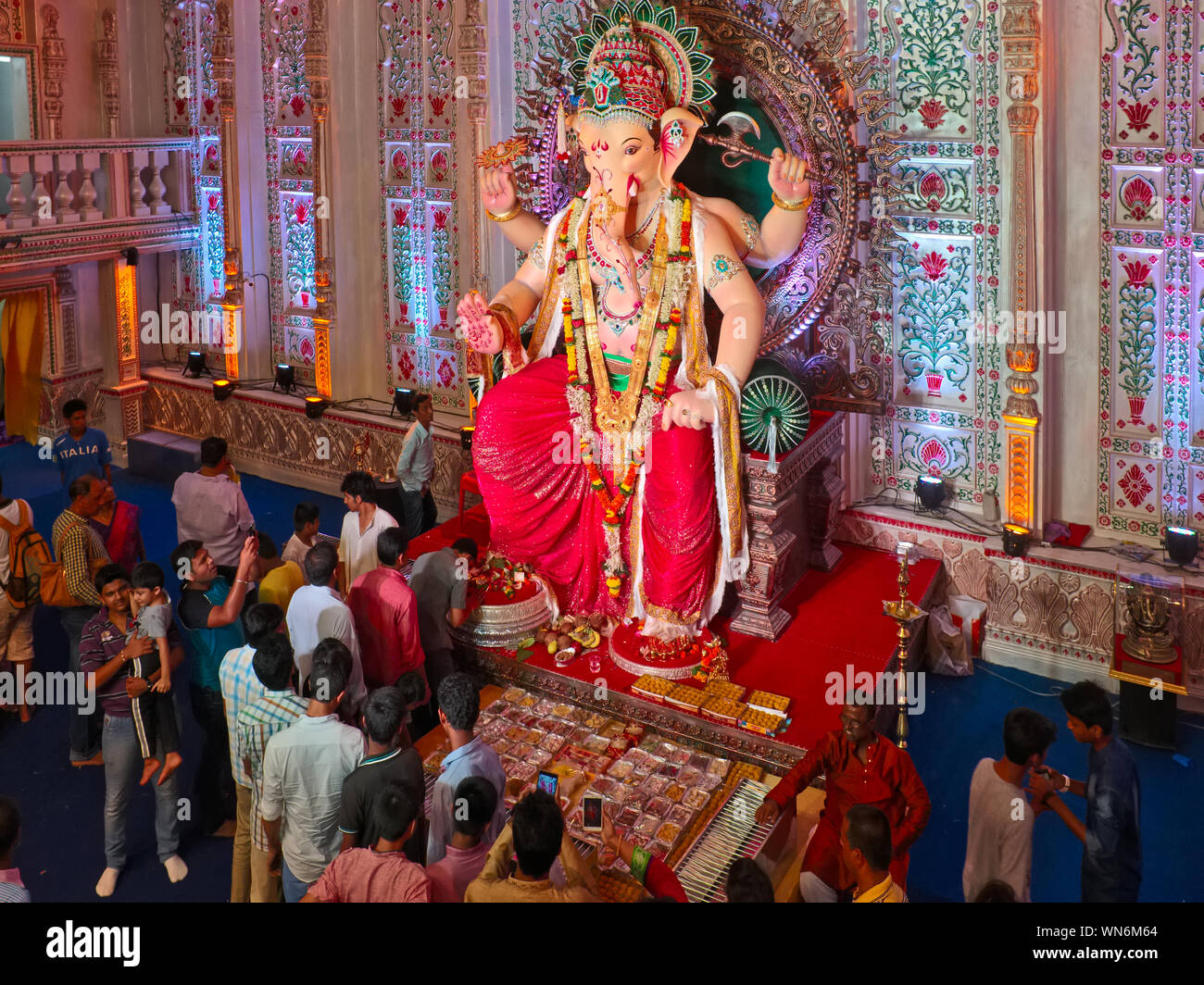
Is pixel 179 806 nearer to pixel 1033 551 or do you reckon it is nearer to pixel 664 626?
pixel 664 626

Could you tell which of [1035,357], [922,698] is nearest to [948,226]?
[1035,357]

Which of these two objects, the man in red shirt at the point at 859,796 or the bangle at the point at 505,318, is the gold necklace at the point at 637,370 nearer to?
the bangle at the point at 505,318

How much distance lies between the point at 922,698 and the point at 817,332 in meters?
2.47

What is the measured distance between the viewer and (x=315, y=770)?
458cm

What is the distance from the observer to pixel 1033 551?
24.2ft

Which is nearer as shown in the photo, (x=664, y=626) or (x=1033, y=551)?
(x=664, y=626)

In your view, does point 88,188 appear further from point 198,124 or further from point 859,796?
point 859,796

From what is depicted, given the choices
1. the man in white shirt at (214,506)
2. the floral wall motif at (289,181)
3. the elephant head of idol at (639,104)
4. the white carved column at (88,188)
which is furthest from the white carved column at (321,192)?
the elephant head of idol at (639,104)

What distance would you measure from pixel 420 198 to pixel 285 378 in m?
2.25

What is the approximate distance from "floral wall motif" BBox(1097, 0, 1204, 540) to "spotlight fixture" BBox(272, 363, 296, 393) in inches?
279

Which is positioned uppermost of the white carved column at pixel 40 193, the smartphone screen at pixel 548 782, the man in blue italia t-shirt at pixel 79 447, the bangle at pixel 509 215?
the white carved column at pixel 40 193

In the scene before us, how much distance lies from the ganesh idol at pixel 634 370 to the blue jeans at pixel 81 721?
2.45 m

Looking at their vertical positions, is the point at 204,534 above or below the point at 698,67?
below

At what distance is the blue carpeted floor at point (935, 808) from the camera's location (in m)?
5.50
